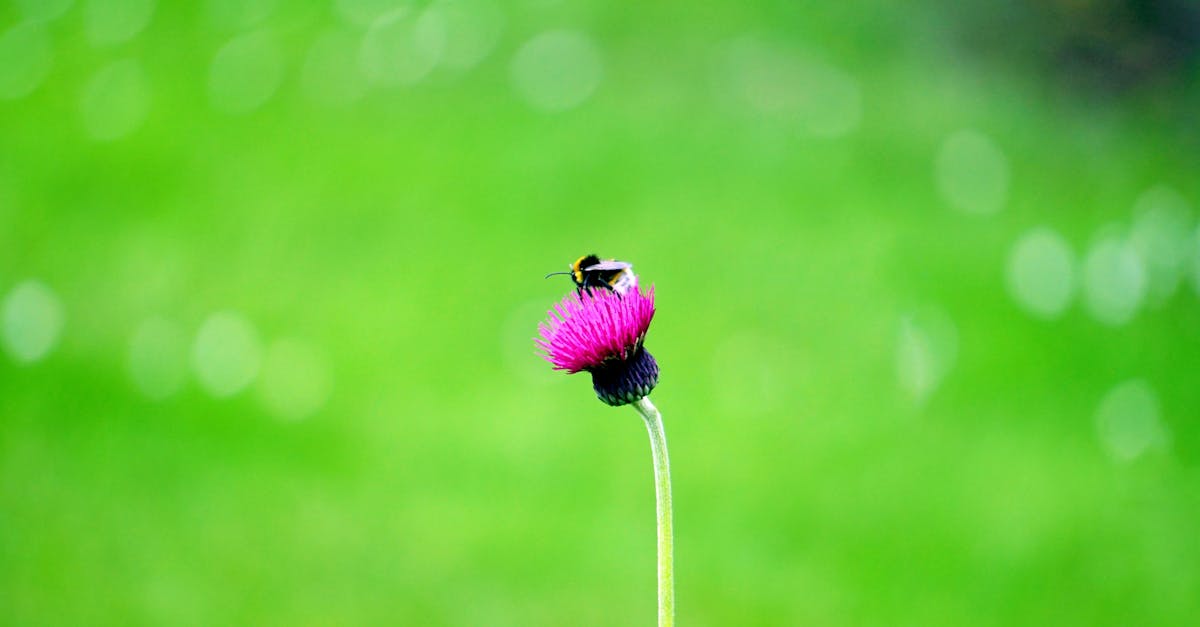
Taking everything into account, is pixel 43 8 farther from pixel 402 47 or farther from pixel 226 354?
pixel 226 354

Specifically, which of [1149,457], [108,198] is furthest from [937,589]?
[108,198]

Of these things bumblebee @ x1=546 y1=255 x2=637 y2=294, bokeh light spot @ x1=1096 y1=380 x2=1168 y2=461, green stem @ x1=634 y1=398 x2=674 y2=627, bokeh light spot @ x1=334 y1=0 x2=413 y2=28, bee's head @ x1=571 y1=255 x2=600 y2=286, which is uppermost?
bokeh light spot @ x1=334 y1=0 x2=413 y2=28

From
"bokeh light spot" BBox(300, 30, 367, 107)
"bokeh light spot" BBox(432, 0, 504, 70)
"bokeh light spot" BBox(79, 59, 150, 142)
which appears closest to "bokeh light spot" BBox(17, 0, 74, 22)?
"bokeh light spot" BBox(79, 59, 150, 142)

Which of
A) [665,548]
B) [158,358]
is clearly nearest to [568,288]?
[158,358]

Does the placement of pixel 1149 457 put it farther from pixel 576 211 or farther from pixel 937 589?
pixel 576 211

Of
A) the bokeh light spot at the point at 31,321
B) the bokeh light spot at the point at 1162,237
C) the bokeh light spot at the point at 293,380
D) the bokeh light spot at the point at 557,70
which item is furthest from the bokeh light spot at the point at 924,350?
the bokeh light spot at the point at 31,321

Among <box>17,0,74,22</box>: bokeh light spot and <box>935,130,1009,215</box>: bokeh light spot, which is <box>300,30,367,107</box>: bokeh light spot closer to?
<box>17,0,74,22</box>: bokeh light spot

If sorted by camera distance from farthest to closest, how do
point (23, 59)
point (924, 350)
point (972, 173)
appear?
point (23, 59)
point (972, 173)
point (924, 350)
